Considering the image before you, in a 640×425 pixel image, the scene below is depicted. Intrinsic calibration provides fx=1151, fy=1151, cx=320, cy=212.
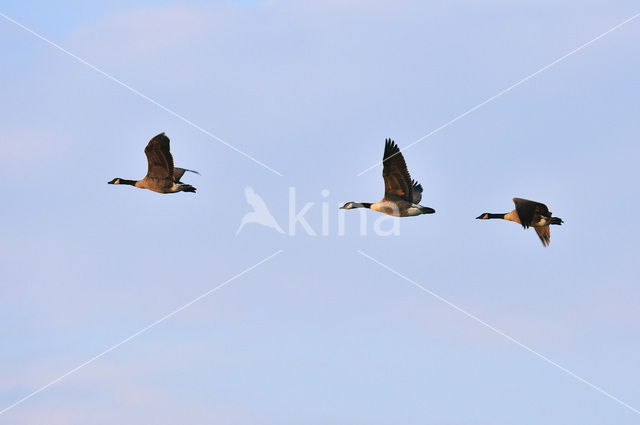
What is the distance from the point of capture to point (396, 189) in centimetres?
3034

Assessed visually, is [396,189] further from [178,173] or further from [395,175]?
[178,173]

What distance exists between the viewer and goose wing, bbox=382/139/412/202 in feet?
96.1

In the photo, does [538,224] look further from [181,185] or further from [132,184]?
[132,184]

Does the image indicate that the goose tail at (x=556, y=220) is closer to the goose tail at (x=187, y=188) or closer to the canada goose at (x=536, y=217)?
the canada goose at (x=536, y=217)

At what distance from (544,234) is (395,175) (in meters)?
5.05

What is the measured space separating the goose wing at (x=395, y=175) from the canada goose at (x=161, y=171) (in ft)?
17.2

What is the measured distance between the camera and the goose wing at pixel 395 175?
29.3m

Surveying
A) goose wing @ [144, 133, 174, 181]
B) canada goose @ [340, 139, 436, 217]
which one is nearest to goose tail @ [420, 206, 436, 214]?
canada goose @ [340, 139, 436, 217]

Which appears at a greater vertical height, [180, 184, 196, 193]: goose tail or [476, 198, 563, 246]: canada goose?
[180, 184, 196, 193]: goose tail

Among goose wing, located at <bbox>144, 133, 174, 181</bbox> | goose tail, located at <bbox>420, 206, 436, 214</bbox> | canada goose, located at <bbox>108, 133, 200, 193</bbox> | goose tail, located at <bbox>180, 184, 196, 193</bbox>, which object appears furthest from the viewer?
goose tail, located at <bbox>180, 184, 196, 193</bbox>

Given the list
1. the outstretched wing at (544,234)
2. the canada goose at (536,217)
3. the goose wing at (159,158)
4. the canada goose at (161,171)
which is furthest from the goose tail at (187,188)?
the outstretched wing at (544,234)

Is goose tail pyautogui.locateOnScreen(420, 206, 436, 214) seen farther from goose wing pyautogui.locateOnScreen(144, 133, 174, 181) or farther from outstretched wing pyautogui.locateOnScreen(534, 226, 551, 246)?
goose wing pyautogui.locateOnScreen(144, 133, 174, 181)

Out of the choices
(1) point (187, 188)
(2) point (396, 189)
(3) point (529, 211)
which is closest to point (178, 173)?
(1) point (187, 188)

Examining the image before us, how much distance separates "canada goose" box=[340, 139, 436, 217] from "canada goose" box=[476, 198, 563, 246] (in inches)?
103
